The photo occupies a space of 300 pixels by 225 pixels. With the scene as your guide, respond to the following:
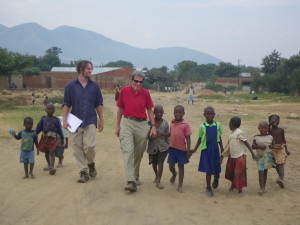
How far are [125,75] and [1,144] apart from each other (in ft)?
183

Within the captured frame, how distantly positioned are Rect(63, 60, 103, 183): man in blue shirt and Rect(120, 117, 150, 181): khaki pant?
0.70 meters

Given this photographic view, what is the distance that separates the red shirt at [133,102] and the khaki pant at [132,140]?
13 centimetres

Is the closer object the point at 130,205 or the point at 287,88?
the point at 130,205

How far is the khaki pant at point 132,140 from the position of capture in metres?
6.29

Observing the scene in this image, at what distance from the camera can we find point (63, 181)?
694cm

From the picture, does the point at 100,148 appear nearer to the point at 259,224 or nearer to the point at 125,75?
the point at 259,224

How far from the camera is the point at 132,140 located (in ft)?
21.1

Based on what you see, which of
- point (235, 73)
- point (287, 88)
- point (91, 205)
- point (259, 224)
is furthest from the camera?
point (235, 73)

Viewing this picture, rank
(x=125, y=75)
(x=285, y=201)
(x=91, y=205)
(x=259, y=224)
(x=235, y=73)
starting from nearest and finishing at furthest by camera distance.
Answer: (x=259, y=224)
(x=91, y=205)
(x=285, y=201)
(x=125, y=75)
(x=235, y=73)

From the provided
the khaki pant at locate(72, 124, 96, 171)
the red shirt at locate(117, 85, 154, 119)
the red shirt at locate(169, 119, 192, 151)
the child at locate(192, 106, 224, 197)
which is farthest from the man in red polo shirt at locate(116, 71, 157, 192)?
the child at locate(192, 106, 224, 197)

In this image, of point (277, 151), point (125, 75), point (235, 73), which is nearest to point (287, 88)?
point (125, 75)

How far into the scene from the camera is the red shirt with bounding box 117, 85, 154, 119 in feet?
21.1

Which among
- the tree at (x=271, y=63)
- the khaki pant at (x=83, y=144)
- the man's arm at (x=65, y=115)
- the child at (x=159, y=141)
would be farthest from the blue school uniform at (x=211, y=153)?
the tree at (x=271, y=63)

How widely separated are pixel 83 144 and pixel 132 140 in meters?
1.02
